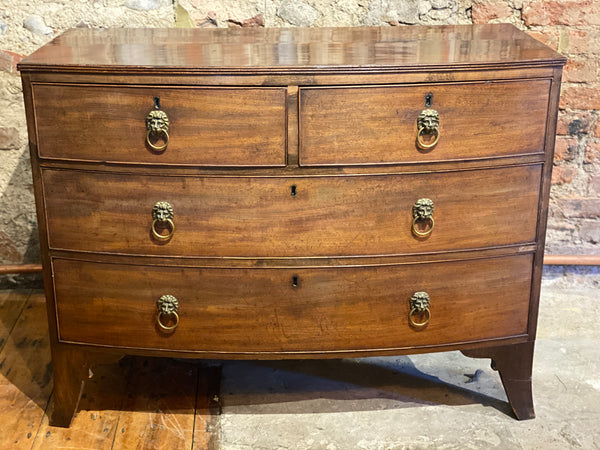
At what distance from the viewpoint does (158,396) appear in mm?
2395

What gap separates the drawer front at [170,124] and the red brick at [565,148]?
1.33 meters

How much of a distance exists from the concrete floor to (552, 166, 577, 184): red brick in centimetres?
55

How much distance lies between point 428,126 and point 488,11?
0.95m

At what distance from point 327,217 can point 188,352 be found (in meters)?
0.54

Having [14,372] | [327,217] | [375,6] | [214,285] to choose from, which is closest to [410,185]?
[327,217]

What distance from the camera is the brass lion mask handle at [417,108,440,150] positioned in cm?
190

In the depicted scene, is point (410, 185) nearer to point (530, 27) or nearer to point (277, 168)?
point (277, 168)

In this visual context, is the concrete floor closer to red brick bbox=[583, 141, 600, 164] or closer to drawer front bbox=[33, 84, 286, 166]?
red brick bbox=[583, 141, 600, 164]

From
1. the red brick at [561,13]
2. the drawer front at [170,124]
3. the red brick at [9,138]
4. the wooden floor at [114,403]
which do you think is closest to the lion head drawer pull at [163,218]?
the drawer front at [170,124]

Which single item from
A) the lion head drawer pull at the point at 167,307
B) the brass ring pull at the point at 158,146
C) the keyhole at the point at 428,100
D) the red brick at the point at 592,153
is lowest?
the lion head drawer pull at the point at 167,307

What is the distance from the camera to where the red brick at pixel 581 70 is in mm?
2709

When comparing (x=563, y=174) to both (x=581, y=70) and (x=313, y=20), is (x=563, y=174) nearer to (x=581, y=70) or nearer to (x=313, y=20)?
(x=581, y=70)

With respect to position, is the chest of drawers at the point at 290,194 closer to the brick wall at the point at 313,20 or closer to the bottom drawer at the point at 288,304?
the bottom drawer at the point at 288,304

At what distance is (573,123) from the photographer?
280cm
